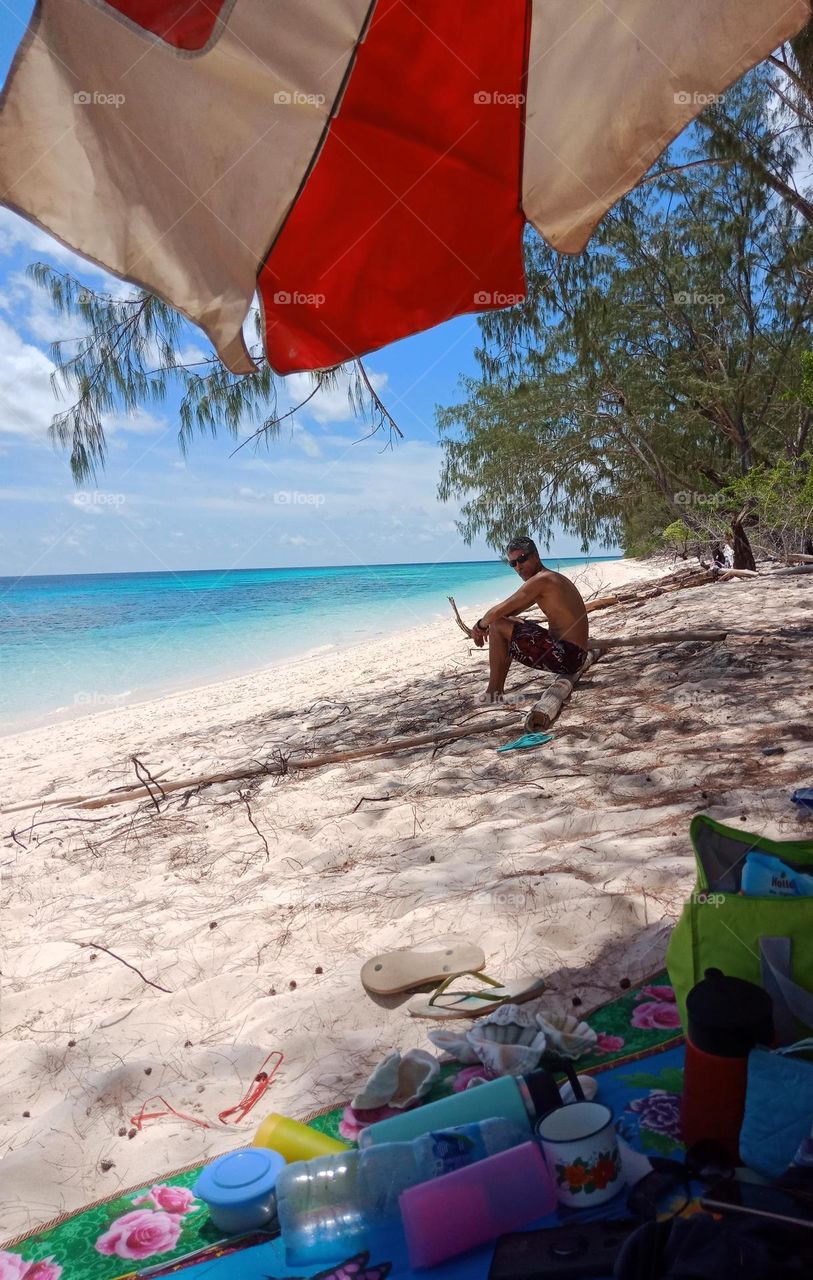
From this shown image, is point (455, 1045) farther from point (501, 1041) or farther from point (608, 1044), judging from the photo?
point (608, 1044)

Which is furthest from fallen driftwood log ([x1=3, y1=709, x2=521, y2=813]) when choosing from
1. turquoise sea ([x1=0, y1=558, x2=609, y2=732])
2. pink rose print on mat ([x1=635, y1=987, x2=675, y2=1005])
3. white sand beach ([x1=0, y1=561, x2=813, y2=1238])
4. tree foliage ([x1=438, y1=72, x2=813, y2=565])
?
turquoise sea ([x1=0, y1=558, x2=609, y2=732])

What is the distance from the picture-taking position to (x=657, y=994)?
183cm

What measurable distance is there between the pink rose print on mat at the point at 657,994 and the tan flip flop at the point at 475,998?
0.75 feet

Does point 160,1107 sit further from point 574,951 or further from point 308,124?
point 308,124

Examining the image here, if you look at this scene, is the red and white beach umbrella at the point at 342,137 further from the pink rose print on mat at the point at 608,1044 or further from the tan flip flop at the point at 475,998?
the pink rose print on mat at the point at 608,1044

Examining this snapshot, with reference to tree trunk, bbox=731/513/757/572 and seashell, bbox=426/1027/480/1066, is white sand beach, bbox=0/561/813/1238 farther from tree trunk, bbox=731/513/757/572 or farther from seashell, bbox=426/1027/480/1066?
tree trunk, bbox=731/513/757/572

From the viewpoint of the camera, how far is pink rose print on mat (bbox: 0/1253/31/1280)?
1340 millimetres

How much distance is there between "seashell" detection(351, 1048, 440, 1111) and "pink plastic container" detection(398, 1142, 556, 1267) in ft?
1.02

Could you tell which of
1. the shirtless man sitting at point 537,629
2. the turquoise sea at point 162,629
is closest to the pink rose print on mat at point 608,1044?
the shirtless man sitting at point 537,629

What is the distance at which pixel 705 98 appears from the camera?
1872 millimetres

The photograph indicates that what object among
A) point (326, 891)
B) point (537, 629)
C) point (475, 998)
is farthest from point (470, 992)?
point (537, 629)

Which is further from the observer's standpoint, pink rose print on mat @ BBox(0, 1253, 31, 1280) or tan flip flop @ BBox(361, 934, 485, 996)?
tan flip flop @ BBox(361, 934, 485, 996)

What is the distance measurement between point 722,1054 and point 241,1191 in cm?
82

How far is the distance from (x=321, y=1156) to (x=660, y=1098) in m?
0.61
